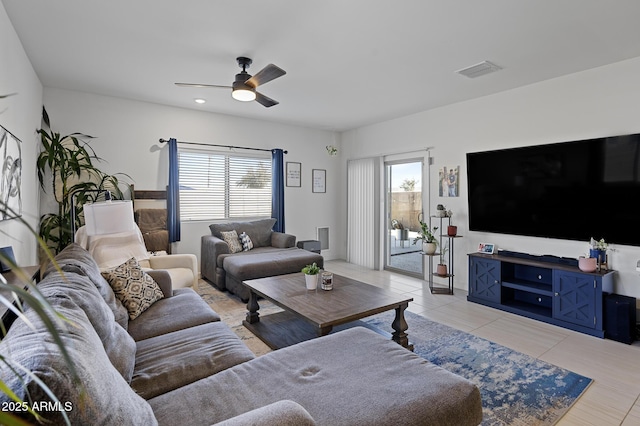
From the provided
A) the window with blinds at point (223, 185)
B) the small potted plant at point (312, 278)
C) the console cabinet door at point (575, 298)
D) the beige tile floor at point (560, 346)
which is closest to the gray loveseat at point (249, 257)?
the beige tile floor at point (560, 346)

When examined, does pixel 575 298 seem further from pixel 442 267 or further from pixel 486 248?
pixel 442 267

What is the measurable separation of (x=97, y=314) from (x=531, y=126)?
177 inches

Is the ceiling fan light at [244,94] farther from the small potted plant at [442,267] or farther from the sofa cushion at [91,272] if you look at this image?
the small potted plant at [442,267]

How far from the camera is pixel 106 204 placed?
254 centimetres

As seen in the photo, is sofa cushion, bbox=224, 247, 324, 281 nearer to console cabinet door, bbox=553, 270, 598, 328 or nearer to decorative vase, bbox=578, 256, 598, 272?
console cabinet door, bbox=553, 270, 598, 328

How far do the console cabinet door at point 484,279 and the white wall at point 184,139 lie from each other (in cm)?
317

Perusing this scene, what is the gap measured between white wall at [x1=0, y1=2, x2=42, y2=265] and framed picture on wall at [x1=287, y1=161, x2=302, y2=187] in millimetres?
3589

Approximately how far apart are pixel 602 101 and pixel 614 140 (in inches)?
17.5

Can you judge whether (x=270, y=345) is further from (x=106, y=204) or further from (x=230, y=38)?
(x=230, y=38)

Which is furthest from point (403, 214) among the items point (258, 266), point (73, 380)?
point (73, 380)

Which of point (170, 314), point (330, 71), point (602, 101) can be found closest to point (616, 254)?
point (602, 101)

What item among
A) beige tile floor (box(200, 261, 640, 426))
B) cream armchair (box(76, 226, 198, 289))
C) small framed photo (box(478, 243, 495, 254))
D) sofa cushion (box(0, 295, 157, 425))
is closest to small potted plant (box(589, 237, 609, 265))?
beige tile floor (box(200, 261, 640, 426))

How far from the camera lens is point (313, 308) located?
2.67 m

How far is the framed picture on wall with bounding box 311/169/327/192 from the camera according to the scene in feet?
21.7
